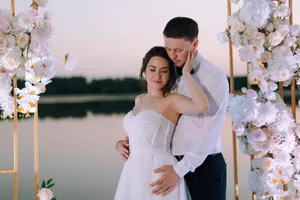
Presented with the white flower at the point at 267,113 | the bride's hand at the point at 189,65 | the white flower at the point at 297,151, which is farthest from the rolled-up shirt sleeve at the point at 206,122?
the white flower at the point at 297,151

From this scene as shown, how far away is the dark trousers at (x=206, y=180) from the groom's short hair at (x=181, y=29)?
2.14 ft

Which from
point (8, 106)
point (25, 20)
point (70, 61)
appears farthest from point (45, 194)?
point (25, 20)

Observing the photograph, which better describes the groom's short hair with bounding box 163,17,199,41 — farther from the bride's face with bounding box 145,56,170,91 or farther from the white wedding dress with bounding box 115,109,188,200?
the white wedding dress with bounding box 115,109,188,200

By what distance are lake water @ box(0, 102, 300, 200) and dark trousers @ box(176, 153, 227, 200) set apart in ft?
13.1

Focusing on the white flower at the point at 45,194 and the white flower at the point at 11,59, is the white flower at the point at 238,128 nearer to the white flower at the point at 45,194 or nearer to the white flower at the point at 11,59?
the white flower at the point at 45,194

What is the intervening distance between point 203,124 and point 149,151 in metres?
0.32

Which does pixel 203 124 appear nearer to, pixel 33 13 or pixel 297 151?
pixel 297 151

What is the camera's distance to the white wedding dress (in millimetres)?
2707

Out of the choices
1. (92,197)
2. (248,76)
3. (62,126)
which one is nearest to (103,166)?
(92,197)

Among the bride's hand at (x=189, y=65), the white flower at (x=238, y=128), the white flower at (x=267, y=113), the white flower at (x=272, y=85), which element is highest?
the bride's hand at (x=189, y=65)

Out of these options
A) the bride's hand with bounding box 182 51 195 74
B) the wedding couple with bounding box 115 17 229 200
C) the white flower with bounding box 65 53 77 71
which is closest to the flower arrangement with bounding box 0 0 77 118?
the white flower with bounding box 65 53 77 71

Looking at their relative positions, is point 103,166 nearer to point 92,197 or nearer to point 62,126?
point 92,197

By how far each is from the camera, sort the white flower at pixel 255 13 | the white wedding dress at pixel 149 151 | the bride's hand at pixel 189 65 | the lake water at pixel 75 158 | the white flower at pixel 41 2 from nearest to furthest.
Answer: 1. the bride's hand at pixel 189 65
2. the white wedding dress at pixel 149 151
3. the white flower at pixel 41 2
4. the white flower at pixel 255 13
5. the lake water at pixel 75 158

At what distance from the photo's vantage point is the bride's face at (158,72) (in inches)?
107
